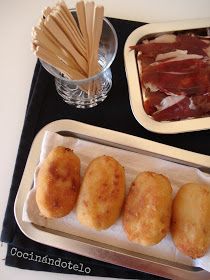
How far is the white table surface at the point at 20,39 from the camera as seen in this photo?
79cm

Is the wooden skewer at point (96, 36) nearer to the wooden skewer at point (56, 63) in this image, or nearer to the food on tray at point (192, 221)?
the wooden skewer at point (56, 63)

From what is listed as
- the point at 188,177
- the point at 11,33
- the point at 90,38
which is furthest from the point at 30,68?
the point at 188,177

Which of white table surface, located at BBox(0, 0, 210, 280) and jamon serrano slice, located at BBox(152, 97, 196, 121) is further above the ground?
white table surface, located at BBox(0, 0, 210, 280)

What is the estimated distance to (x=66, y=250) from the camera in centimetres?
68

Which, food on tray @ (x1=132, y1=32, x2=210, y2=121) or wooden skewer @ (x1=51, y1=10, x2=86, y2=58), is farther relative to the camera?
food on tray @ (x1=132, y1=32, x2=210, y2=121)

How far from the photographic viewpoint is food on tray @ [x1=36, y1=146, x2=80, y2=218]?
64cm

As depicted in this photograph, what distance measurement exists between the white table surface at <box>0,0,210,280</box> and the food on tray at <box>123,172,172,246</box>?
277 millimetres

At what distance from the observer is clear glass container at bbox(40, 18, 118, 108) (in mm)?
742

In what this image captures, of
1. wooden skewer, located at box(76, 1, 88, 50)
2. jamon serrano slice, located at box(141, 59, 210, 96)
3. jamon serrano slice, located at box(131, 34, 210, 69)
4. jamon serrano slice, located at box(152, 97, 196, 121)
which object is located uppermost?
wooden skewer, located at box(76, 1, 88, 50)

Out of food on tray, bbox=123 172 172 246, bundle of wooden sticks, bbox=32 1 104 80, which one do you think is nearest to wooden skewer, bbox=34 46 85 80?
bundle of wooden sticks, bbox=32 1 104 80

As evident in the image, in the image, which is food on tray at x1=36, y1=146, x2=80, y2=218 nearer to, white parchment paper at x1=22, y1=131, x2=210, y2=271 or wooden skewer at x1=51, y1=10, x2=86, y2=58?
white parchment paper at x1=22, y1=131, x2=210, y2=271

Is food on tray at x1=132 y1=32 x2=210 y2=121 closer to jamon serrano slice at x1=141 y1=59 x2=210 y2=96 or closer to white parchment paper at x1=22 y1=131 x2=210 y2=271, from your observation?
jamon serrano slice at x1=141 y1=59 x2=210 y2=96

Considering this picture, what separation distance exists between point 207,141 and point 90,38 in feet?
1.00

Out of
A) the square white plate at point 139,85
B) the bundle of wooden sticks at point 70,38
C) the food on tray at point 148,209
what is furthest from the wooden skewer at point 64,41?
the food on tray at point 148,209
